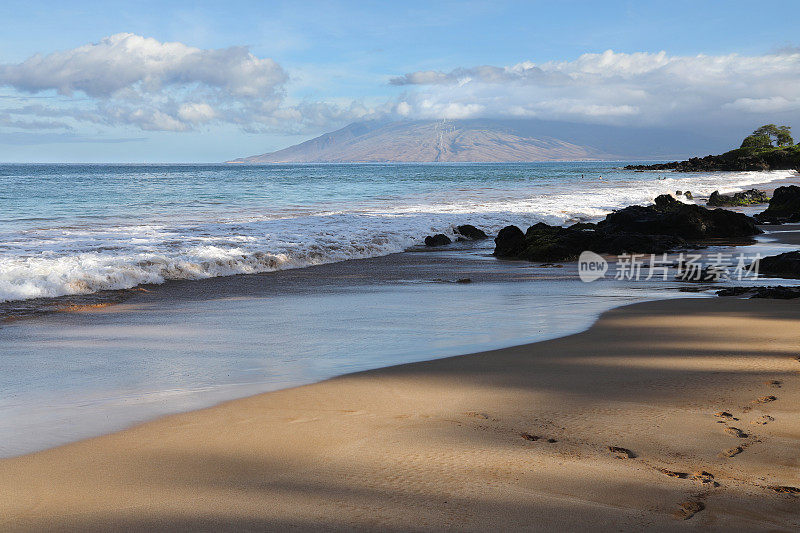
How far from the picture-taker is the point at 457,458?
321cm

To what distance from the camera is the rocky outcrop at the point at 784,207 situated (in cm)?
1983

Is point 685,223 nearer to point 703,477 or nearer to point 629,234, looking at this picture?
point 629,234

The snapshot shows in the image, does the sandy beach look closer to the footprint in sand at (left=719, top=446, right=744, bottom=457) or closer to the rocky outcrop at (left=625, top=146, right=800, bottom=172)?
the footprint in sand at (left=719, top=446, right=744, bottom=457)

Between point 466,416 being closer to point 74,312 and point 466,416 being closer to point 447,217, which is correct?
point 74,312

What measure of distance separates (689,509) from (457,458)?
Result: 1025 millimetres

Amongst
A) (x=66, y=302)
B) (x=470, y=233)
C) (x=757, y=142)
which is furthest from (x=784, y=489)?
(x=757, y=142)

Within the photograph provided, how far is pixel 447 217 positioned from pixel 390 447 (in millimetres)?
17803

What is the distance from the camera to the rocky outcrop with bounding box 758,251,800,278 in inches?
387

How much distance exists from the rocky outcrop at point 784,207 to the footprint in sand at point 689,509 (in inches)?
751

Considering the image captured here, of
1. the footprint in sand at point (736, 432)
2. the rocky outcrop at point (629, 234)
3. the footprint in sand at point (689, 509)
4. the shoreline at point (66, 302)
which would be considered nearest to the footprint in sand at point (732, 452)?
the footprint in sand at point (736, 432)

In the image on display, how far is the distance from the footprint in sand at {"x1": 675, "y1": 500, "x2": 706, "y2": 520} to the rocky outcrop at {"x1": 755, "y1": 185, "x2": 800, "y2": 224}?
19.1 metres

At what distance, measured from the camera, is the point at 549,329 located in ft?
21.4

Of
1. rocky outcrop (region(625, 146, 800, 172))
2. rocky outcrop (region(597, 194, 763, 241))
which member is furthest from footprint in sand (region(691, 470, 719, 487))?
rocky outcrop (region(625, 146, 800, 172))

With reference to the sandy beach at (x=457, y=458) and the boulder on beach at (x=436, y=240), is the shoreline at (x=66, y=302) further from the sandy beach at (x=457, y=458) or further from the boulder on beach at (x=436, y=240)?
the boulder on beach at (x=436, y=240)
